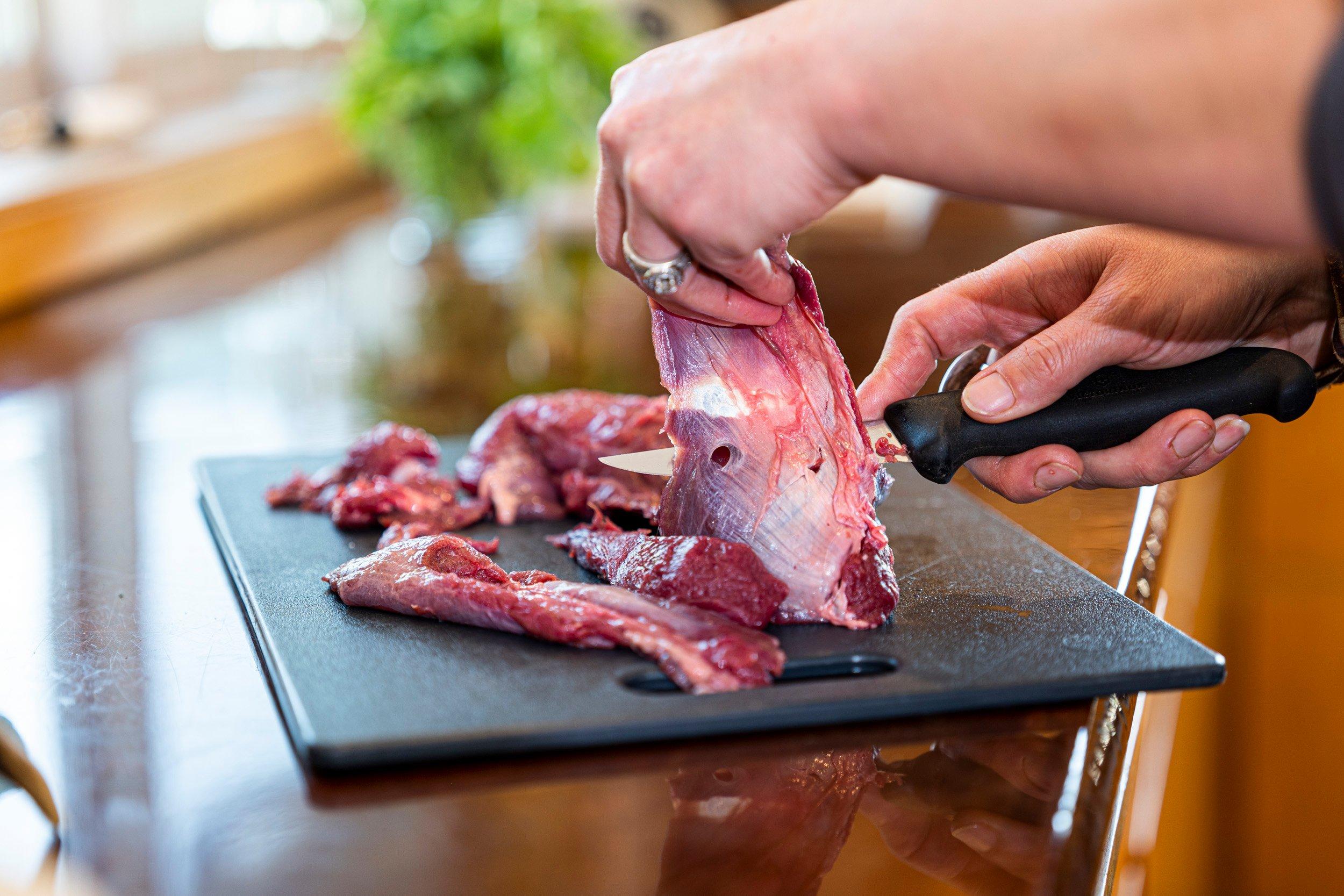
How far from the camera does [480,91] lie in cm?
349

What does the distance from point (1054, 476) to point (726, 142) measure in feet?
2.06

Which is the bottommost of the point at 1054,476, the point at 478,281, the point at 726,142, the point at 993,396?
the point at 478,281

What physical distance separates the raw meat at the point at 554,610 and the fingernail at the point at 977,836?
24cm

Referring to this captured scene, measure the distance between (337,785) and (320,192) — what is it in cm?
433

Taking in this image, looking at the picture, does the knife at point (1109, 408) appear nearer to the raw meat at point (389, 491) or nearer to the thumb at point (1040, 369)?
the thumb at point (1040, 369)

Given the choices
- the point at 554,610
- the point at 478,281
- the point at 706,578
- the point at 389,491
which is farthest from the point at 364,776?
the point at 478,281

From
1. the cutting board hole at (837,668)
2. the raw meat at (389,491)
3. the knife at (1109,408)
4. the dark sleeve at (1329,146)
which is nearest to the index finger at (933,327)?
the knife at (1109,408)

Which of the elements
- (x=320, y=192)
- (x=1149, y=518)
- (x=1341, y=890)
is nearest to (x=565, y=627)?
(x=1149, y=518)

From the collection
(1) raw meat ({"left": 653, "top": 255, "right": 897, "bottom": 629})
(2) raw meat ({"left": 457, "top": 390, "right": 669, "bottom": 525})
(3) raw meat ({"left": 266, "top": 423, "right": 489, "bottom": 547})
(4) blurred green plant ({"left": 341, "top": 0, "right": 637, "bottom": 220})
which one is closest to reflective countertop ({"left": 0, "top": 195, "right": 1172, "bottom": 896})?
(3) raw meat ({"left": 266, "top": 423, "right": 489, "bottom": 547})

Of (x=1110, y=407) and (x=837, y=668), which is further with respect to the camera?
(x=1110, y=407)

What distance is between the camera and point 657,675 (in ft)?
3.88

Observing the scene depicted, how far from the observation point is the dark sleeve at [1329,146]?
2.59ft

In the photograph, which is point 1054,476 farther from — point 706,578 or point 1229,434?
point 706,578

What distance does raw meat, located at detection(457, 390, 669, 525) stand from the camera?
1.70 meters
